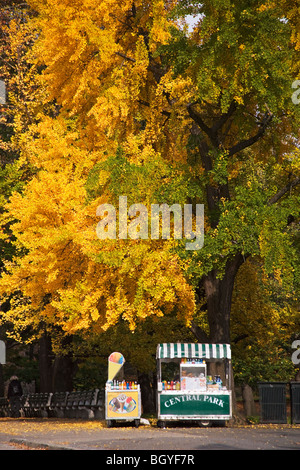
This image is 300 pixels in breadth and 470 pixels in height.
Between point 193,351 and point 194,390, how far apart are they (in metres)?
1.10

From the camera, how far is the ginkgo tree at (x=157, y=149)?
2067cm

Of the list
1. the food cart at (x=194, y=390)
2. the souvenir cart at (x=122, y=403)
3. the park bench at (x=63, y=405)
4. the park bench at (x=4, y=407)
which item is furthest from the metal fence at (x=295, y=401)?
the park bench at (x=4, y=407)

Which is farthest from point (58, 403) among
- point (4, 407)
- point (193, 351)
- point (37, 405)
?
point (193, 351)

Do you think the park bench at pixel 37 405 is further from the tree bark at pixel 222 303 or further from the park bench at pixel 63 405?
the tree bark at pixel 222 303

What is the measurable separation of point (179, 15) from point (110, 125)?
12.1ft

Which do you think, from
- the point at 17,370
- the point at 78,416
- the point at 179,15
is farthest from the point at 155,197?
the point at 17,370

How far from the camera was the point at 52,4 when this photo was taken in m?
22.7

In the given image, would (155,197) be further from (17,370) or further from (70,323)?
(17,370)

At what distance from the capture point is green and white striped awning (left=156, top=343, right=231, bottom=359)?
21703 mm

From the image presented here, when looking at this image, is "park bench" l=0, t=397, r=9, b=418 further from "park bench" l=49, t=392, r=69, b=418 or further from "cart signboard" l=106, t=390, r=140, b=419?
"cart signboard" l=106, t=390, r=140, b=419

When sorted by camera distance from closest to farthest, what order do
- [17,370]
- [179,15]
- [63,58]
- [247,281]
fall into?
1. [179,15]
2. [63,58]
3. [247,281]
4. [17,370]

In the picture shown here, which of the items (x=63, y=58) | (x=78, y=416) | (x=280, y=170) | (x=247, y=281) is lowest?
(x=78, y=416)

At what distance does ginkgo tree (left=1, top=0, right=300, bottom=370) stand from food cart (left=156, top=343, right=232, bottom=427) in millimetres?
1313

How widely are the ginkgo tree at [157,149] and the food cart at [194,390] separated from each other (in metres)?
1.31
